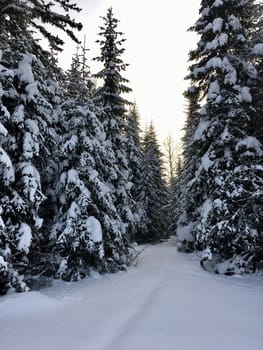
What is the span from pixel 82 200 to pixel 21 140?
2885 mm

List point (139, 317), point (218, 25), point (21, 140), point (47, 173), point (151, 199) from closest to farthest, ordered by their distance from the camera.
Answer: point (139, 317), point (21, 140), point (47, 173), point (218, 25), point (151, 199)

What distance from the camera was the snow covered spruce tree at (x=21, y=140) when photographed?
777 centimetres

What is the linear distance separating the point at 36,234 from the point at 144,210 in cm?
1851

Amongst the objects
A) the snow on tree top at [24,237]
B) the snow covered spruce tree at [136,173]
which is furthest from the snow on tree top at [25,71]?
the snow covered spruce tree at [136,173]

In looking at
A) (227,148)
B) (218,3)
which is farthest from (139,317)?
(218,3)

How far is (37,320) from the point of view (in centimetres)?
590

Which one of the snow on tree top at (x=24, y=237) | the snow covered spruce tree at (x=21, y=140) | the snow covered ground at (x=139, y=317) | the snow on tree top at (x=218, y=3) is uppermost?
the snow on tree top at (x=218, y=3)

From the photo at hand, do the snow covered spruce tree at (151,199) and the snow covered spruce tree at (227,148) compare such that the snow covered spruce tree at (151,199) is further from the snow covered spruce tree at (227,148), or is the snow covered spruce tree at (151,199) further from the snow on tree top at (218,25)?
the snow on tree top at (218,25)

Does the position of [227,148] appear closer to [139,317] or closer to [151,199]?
[139,317]

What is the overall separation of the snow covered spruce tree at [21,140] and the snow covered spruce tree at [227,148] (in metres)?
5.92

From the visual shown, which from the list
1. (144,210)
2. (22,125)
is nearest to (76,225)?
(22,125)

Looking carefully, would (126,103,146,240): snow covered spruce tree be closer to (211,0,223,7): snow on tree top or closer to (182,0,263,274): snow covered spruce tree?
(182,0,263,274): snow covered spruce tree

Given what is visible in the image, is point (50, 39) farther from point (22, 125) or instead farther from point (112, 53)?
point (112, 53)

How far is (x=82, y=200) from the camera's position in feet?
35.5
